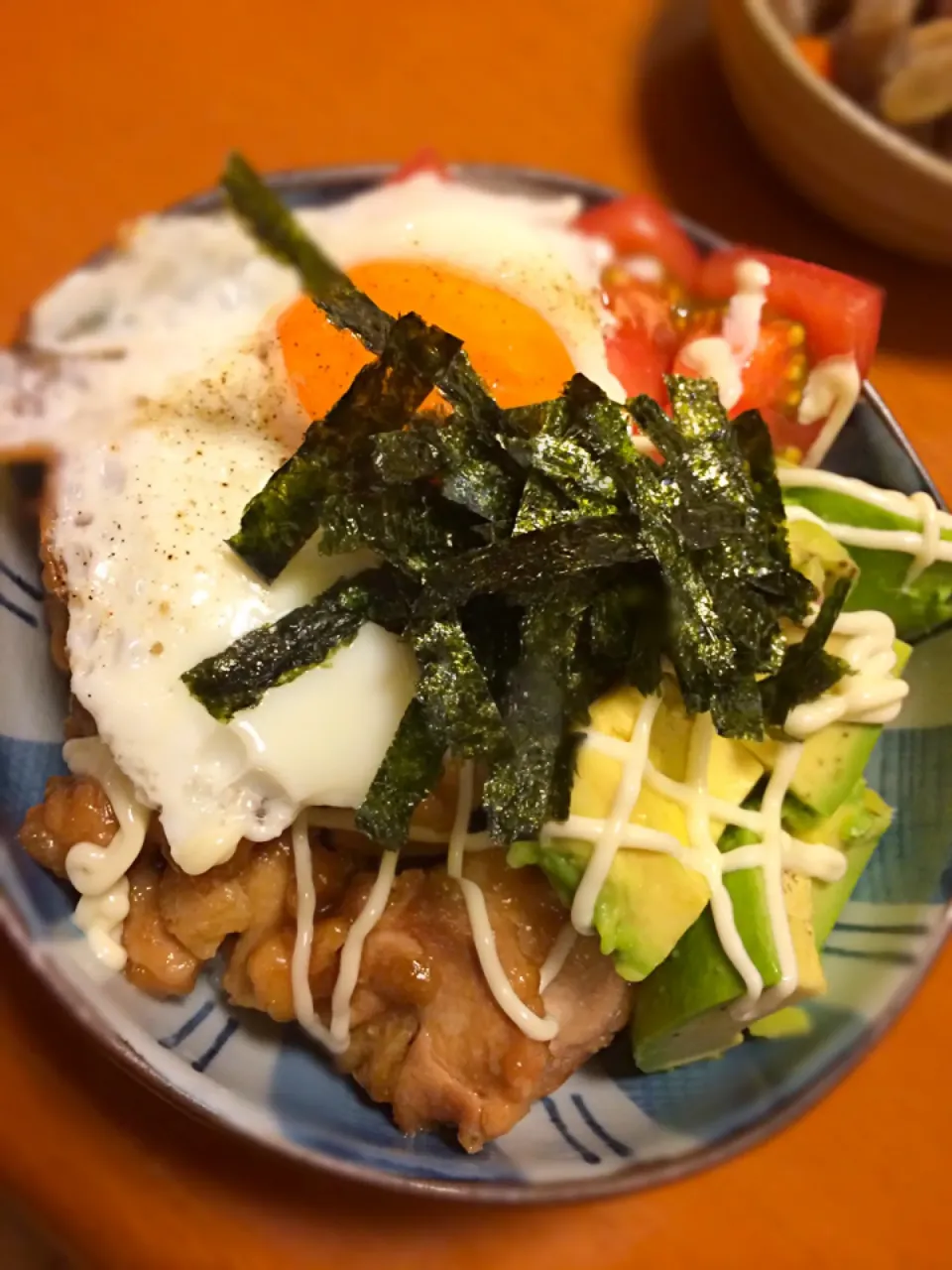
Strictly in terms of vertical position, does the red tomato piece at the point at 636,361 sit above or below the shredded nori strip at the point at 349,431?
above

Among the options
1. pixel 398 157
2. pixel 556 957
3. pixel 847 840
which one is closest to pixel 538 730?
pixel 556 957

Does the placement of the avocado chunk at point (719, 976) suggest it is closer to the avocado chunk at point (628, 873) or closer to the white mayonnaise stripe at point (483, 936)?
the avocado chunk at point (628, 873)

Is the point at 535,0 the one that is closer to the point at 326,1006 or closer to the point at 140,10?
the point at 140,10

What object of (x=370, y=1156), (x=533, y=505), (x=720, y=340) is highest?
(x=720, y=340)

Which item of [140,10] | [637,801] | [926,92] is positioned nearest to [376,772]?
[637,801]

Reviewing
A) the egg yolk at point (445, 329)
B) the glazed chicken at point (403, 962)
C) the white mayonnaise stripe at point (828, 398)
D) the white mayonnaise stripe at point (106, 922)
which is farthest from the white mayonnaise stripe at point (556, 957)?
the white mayonnaise stripe at point (828, 398)

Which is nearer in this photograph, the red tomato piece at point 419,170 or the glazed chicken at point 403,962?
the glazed chicken at point 403,962
